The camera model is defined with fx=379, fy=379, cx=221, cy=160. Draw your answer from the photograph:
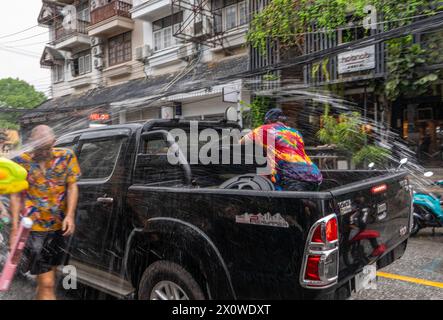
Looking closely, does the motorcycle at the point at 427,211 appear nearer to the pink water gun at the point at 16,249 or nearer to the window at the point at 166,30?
the pink water gun at the point at 16,249

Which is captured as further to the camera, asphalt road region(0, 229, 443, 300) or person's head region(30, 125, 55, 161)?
asphalt road region(0, 229, 443, 300)

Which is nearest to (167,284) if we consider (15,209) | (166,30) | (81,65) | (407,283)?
(15,209)

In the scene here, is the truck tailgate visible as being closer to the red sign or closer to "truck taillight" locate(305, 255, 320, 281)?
"truck taillight" locate(305, 255, 320, 281)

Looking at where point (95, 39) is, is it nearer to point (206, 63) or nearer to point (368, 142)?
point (206, 63)

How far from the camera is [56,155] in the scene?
10.3 ft

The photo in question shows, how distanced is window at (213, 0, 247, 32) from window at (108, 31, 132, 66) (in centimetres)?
550

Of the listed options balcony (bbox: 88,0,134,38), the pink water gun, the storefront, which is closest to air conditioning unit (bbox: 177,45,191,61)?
balcony (bbox: 88,0,134,38)

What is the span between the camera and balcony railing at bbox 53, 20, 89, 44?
1716 centimetres

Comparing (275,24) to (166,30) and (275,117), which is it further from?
(275,117)

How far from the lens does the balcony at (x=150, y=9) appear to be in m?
15.0

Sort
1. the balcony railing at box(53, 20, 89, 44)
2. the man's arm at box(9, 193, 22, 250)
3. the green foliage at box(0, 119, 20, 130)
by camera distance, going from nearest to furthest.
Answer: the man's arm at box(9, 193, 22, 250) < the green foliage at box(0, 119, 20, 130) < the balcony railing at box(53, 20, 89, 44)

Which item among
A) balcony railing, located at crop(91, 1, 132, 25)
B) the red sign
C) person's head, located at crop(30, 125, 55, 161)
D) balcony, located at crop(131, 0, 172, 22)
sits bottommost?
person's head, located at crop(30, 125, 55, 161)

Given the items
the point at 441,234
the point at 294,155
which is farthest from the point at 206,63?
the point at 294,155

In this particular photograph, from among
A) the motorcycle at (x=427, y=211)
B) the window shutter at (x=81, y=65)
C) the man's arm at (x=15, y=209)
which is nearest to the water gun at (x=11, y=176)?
the man's arm at (x=15, y=209)
